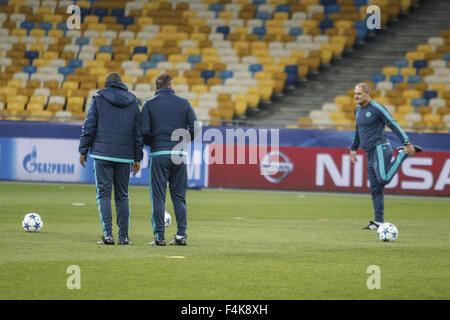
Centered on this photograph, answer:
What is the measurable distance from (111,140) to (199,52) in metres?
20.5

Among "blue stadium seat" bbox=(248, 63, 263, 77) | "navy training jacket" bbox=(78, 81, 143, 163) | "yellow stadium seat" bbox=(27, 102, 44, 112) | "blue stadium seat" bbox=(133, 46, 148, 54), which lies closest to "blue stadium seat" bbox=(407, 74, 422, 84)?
"blue stadium seat" bbox=(248, 63, 263, 77)

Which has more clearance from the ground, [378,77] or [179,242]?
[378,77]

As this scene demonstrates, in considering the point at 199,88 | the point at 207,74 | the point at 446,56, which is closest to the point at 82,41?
the point at 207,74

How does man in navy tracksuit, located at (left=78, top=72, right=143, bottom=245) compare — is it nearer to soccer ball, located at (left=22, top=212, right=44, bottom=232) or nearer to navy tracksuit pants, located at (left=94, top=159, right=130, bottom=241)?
navy tracksuit pants, located at (left=94, top=159, right=130, bottom=241)

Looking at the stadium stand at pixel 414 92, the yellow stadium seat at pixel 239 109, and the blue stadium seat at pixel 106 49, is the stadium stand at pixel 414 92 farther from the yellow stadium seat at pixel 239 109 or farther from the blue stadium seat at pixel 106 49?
the blue stadium seat at pixel 106 49

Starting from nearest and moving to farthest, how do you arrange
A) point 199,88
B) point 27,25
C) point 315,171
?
point 315,171, point 199,88, point 27,25

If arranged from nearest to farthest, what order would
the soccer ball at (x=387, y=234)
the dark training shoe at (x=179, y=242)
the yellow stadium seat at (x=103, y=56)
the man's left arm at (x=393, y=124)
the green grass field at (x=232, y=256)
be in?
the green grass field at (x=232, y=256)
the dark training shoe at (x=179, y=242)
the soccer ball at (x=387, y=234)
the man's left arm at (x=393, y=124)
the yellow stadium seat at (x=103, y=56)

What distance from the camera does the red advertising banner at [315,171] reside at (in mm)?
22156

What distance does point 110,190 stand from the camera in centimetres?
1109

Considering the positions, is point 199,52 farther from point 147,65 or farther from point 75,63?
point 75,63

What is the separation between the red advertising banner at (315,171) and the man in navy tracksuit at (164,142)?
1181 centimetres

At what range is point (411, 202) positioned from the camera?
20.7m

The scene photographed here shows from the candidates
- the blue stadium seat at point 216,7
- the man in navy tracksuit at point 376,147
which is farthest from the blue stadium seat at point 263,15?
the man in navy tracksuit at point 376,147

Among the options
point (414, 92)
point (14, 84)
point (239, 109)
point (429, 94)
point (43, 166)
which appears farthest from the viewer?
point (14, 84)
